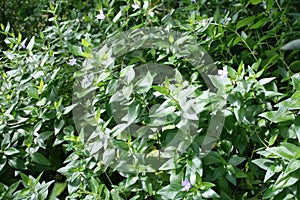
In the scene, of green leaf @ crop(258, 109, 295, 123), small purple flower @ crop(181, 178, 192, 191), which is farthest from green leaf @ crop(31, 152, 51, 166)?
green leaf @ crop(258, 109, 295, 123)

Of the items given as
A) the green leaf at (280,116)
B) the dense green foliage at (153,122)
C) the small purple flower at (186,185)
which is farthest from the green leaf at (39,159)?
the green leaf at (280,116)

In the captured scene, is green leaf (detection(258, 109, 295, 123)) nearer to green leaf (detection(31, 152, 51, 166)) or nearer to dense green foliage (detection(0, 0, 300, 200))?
dense green foliage (detection(0, 0, 300, 200))

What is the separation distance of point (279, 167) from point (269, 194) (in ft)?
0.25

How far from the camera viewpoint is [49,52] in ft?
6.03

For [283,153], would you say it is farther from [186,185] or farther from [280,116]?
[186,185]

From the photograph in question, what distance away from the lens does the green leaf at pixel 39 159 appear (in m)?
1.51

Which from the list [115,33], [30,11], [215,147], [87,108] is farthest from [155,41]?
[30,11]

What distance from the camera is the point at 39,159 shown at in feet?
4.96

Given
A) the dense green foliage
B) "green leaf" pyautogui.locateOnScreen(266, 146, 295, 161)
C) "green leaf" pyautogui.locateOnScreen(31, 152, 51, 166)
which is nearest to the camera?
"green leaf" pyautogui.locateOnScreen(266, 146, 295, 161)

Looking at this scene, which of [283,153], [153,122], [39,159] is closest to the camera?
[283,153]

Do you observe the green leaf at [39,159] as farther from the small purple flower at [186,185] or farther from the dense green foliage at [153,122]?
the small purple flower at [186,185]

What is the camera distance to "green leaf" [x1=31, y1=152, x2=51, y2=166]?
4.95 ft

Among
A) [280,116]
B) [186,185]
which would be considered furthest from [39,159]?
[280,116]

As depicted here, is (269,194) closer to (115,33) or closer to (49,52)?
(115,33)
